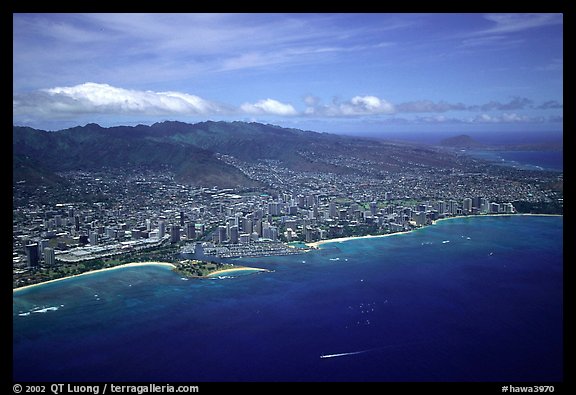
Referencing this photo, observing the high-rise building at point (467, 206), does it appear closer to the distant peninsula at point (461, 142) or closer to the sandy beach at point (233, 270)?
the sandy beach at point (233, 270)

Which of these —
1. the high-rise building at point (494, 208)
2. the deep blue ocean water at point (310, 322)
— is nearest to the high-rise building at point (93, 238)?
the deep blue ocean water at point (310, 322)

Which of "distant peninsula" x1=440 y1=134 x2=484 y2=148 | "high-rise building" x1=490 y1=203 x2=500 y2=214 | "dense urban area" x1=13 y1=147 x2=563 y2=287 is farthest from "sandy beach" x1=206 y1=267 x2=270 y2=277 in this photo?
"distant peninsula" x1=440 y1=134 x2=484 y2=148

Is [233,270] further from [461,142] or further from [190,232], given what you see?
[461,142]

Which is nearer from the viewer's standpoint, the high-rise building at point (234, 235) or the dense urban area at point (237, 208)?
the dense urban area at point (237, 208)

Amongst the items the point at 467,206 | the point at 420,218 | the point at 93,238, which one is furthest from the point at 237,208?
the point at 467,206

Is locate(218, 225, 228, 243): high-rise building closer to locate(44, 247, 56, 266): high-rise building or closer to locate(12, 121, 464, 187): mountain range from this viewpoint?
locate(44, 247, 56, 266): high-rise building
